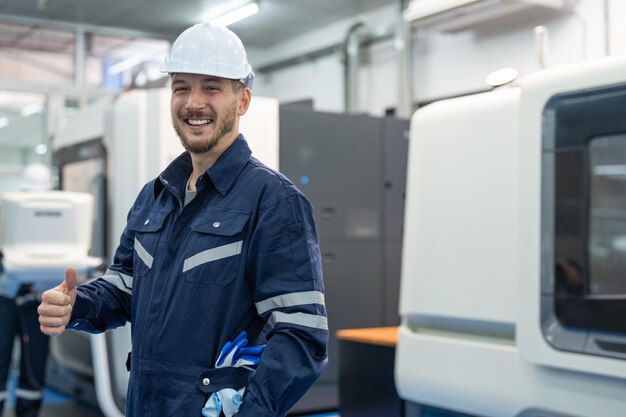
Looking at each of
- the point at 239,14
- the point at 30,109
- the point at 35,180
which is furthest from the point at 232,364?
the point at 30,109

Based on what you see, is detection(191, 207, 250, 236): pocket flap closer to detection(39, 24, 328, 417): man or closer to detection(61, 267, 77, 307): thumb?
detection(39, 24, 328, 417): man

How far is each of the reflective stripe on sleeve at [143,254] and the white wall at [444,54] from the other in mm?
4541

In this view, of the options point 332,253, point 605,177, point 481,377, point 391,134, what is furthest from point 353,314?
point 605,177

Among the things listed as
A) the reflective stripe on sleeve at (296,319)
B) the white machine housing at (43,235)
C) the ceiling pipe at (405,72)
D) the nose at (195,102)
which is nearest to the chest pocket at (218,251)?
the reflective stripe on sleeve at (296,319)

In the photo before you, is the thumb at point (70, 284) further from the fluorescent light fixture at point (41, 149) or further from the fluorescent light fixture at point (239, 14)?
the fluorescent light fixture at point (41, 149)

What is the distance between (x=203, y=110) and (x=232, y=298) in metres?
0.39

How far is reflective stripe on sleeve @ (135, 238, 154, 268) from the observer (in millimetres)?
1726

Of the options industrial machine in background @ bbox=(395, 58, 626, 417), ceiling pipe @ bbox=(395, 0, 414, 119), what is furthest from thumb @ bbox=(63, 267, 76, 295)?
ceiling pipe @ bbox=(395, 0, 414, 119)

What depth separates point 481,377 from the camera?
2160 mm

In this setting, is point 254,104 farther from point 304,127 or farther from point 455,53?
point 455,53

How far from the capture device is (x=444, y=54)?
716 centimetres

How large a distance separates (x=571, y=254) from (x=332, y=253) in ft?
9.41

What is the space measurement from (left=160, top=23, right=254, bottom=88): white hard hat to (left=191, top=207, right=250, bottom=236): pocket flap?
0.92 ft

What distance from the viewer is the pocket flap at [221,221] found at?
5.20 ft
